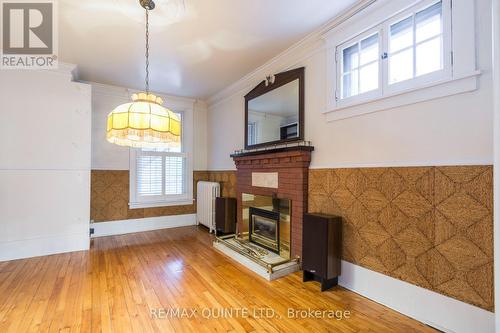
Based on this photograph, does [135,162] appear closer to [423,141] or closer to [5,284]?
[5,284]

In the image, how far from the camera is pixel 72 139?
3.70m

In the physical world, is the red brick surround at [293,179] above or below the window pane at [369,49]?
below

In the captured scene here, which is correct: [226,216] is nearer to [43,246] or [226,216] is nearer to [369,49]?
[43,246]

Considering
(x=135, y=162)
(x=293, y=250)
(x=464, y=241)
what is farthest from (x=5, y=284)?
(x=464, y=241)

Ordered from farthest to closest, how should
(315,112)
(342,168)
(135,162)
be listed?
(135,162) < (315,112) < (342,168)

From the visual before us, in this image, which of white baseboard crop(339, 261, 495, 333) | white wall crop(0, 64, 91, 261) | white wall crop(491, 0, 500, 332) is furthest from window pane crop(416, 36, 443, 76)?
white wall crop(0, 64, 91, 261)

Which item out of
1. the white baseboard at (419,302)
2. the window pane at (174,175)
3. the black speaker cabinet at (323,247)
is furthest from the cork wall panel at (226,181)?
the white baseboard at (419,302)

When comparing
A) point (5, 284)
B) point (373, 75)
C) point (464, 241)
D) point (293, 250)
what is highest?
point (373, 75)

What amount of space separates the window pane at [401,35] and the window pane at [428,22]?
6cm

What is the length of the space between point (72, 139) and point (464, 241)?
4.82 m

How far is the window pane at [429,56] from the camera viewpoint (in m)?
1.87

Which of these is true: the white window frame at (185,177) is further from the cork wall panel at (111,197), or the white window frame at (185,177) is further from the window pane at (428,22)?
the window pane at (428,22)

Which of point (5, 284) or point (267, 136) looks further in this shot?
point (267, 136)

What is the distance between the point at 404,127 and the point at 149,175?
449 cm
